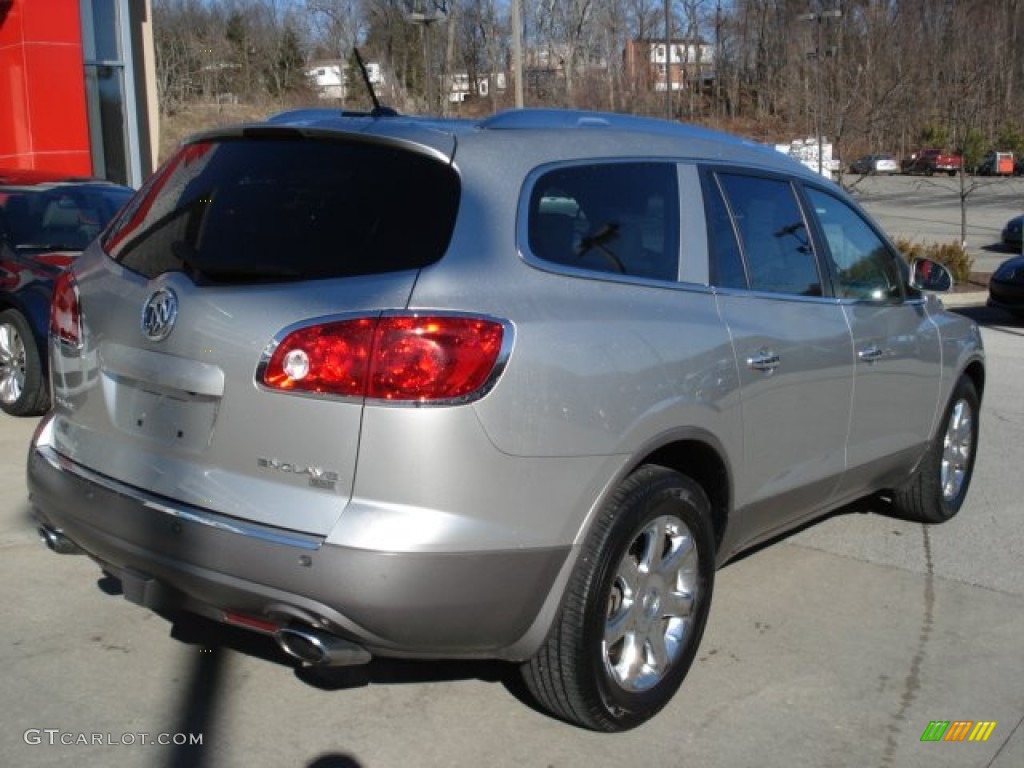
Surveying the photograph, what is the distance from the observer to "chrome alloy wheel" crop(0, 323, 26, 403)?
7.22 metres

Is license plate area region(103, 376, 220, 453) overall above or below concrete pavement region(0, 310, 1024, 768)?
above

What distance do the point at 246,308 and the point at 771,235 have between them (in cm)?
212

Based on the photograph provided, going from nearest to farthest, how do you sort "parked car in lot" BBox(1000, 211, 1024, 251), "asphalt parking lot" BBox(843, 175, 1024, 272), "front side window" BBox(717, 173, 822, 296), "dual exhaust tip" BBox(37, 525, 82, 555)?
"dual exhaust tip" BBox(37, 525, 82, 555)
"front side window" BBox(717, 173, 822, 296)
"parked car in lot" BBox(1000, 211, 1024, 251)
"asphalt parking lot" BBox(843, 175, 1024, 272)

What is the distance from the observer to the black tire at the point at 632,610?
322cm

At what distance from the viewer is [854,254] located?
189 inches

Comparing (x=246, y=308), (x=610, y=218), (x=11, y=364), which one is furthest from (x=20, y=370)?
(x=610, y=218)

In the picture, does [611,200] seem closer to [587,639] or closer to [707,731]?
[587,639]

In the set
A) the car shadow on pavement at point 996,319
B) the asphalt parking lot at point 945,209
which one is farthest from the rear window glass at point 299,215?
the asphalt parking lot at point 945,209

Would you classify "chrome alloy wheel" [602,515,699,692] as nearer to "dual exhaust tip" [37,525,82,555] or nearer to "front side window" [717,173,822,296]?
"front side window" [717,173,822,296]

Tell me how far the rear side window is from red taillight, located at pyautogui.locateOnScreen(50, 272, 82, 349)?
58.0 inches

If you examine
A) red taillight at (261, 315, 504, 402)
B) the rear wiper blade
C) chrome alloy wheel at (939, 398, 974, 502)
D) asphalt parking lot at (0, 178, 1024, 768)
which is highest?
the rear wiper blade

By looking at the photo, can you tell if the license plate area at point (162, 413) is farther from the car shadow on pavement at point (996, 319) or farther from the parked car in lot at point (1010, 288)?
the parked car in lot at point (1010, 288)

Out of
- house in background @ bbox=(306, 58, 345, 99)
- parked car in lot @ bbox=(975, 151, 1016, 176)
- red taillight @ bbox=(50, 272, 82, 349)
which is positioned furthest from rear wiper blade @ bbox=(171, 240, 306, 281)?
parked car in lot @ bbox=(975, 151, 1016, 176)

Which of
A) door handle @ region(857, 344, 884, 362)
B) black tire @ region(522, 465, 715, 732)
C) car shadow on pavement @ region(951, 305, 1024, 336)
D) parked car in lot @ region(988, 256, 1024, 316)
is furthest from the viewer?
car shadow on pavement @ region(951, 305, 1024, 336)
